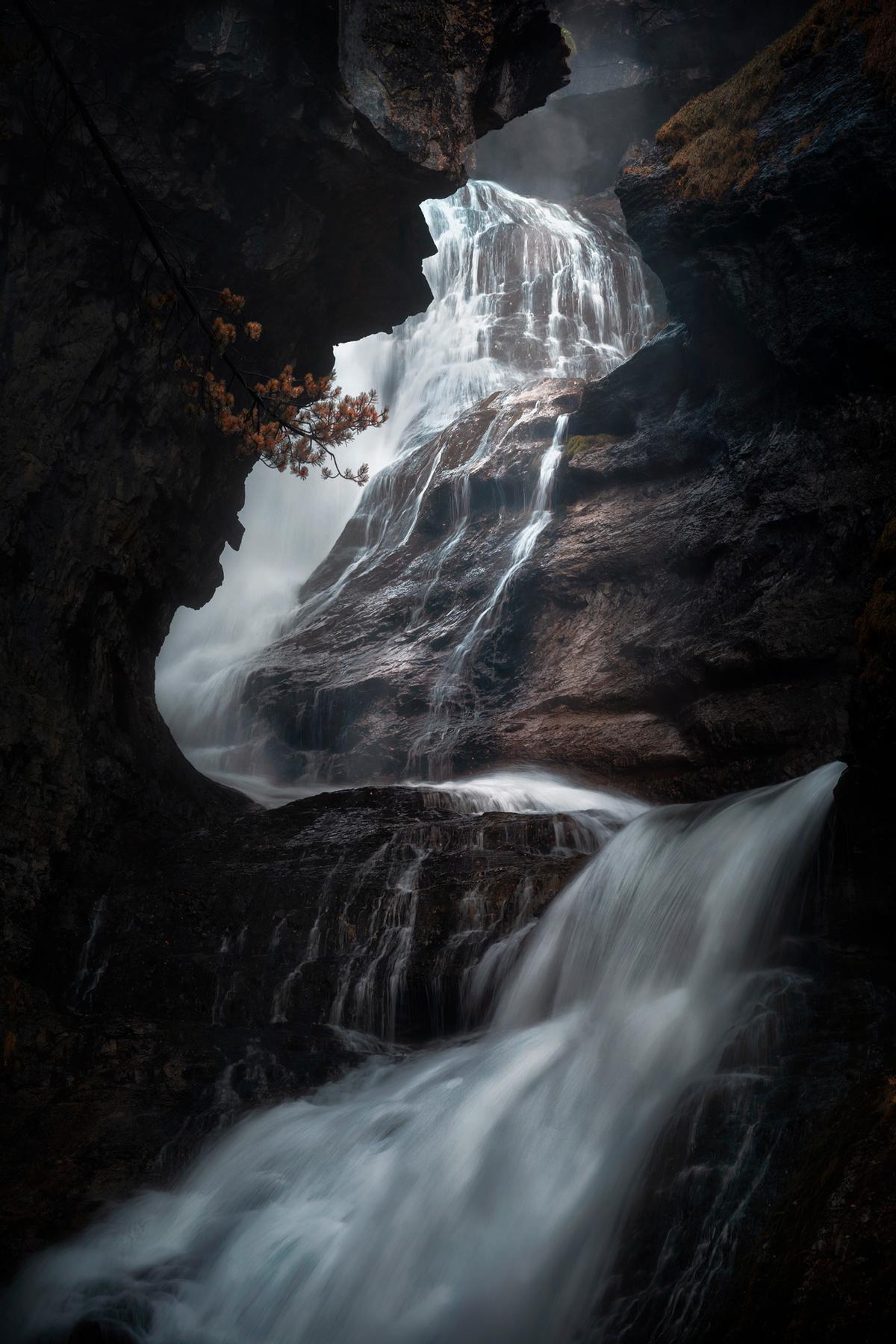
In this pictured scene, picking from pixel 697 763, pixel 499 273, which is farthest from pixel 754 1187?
pixel 499 273

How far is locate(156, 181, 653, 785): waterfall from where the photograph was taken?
73.2 ft

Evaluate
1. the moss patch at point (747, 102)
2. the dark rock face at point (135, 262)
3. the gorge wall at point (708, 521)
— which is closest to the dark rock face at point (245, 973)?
the dark rock face at point (135, 262)

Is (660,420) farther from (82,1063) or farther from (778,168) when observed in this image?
(82,1063)

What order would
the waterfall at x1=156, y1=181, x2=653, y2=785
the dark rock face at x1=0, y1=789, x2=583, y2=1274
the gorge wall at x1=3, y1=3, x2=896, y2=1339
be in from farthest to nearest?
the waterfall at x1=156, y1=181, x2=653, y2=785, the gorge wall at x1=3, y1=3, x2=896, y2=1339, the dark rock face at x1=0, y1=789, x2=583, y2=1274

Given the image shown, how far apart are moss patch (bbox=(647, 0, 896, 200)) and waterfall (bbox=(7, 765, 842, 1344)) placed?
1069 centimetres

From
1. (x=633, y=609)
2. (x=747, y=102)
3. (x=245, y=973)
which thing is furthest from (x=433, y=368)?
(x=245, y=973)

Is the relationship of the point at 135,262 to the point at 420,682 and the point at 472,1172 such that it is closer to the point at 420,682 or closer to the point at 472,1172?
the point at 420,682

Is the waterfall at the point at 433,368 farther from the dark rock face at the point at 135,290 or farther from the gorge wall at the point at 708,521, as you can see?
the dark rock face at the point at 135,290

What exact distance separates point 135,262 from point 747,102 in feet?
33.2

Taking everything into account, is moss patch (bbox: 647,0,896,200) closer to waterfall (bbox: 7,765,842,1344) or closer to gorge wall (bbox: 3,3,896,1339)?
gorge wall (bbox: 3,3,896,1339)

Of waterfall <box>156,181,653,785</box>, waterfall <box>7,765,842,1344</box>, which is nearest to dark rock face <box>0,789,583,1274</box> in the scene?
waterfall <box>7,765,842,1344</box>

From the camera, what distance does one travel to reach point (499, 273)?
3016 cm

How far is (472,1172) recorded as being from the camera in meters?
4.78

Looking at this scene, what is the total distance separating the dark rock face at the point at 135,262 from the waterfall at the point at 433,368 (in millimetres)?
9865
